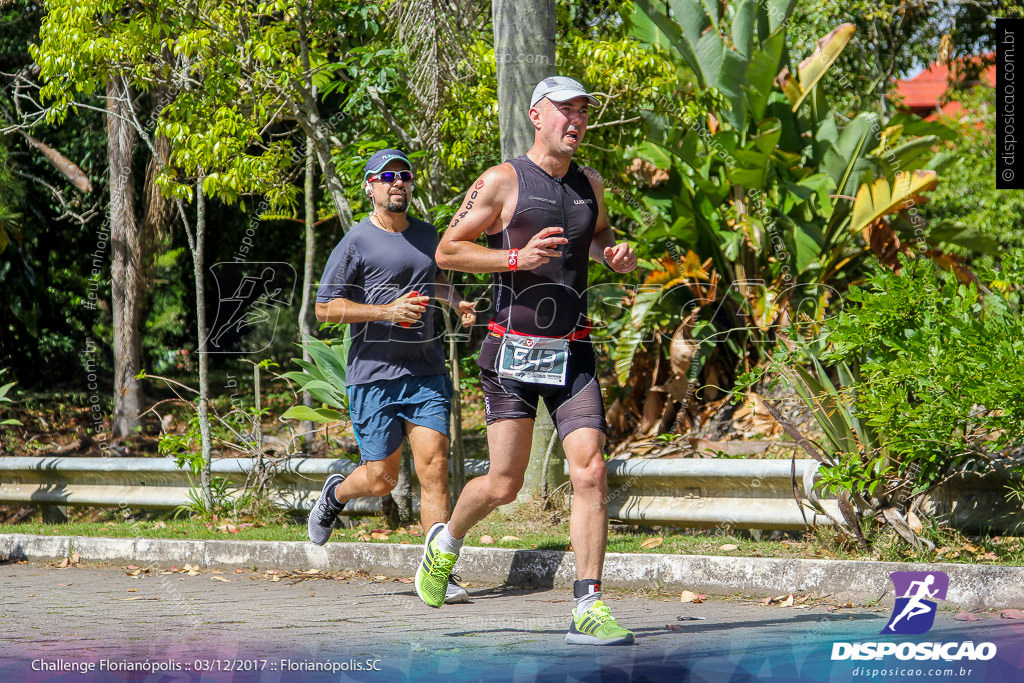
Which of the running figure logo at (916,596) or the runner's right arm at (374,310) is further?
the runner's right arm at (374,310)

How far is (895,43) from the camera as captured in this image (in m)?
18.2

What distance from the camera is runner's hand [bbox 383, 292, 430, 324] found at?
5645 millimetres

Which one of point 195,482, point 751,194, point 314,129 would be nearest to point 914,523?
point 195,482

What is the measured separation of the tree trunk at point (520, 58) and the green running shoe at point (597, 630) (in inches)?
131

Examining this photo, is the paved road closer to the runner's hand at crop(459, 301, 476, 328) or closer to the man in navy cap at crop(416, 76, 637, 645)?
the man in navy cap at crop(416, 76, 637, 645)

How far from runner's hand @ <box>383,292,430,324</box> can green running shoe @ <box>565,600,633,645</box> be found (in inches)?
72.5

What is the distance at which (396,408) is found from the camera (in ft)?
20.0

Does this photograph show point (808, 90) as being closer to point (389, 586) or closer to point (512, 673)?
point (389, 586)

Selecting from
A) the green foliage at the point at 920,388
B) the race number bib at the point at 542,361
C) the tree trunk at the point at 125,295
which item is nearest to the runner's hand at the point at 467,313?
the race number bib at the point at 542,361

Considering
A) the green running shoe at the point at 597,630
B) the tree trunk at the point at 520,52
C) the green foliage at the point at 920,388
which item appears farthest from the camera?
the tree trunk at the point at 520,52

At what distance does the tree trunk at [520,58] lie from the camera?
6.89 meters

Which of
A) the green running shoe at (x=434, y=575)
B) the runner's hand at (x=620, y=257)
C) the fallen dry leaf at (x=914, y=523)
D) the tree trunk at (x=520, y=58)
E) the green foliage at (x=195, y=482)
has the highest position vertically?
the tree trunk at (x=520, y=58)

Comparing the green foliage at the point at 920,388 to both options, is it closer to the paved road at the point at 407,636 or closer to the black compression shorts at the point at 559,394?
the paved road at the point at 407,636

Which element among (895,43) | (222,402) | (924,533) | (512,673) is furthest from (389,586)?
(895,43)
